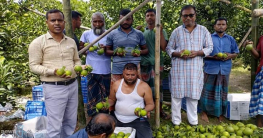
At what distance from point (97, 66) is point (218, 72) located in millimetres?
2290

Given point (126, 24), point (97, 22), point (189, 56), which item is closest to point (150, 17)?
point (126, 24)

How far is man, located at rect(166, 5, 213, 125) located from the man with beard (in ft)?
3.85

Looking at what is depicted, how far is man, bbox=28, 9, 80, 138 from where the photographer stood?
2830 mm

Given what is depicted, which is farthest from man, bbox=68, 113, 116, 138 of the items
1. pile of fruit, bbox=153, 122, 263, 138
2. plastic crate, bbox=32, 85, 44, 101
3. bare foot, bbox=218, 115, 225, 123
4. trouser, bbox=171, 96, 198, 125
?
plastic crate, bbox=32, 85, 44, 101

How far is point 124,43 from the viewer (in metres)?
3.92

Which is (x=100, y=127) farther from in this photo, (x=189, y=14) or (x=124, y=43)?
(x=189, y=14)

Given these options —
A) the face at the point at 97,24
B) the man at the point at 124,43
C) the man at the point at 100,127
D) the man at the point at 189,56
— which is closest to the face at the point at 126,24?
the man at the point at 124,43

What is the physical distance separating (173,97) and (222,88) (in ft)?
3.84

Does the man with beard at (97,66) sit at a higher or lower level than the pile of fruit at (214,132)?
higher

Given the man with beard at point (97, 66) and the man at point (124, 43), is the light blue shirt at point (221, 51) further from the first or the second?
the man with beard at point (97, 66)

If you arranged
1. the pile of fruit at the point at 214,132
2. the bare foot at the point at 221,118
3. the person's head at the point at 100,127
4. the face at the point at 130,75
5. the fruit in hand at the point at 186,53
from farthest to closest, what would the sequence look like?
the bare foot at the point at 221,118, the fruit in hand at the point at 186,53, the pile of fruit at the point at 214,132, the face at the point at 130,75, the person's head at the point at 100,127

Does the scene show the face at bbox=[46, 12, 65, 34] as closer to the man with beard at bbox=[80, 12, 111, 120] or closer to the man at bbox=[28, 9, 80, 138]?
the man at bbox=[28, 9, 80, 138]

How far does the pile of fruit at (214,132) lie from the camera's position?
3.30m

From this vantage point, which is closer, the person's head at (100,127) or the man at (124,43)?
the person's head at (100,127)
